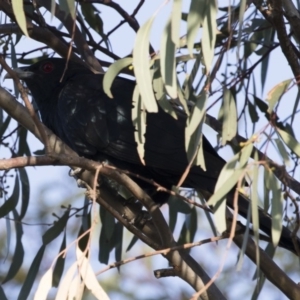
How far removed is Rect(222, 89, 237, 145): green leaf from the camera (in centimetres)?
253

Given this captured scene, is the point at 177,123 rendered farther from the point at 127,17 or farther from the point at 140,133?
the point at 140,133

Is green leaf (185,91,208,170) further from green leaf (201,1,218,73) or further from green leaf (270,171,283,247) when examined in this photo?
green leaf (270,171,283,247)

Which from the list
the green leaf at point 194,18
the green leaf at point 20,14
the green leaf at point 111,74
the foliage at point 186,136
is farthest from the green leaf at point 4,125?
the green leaf at point 194,18

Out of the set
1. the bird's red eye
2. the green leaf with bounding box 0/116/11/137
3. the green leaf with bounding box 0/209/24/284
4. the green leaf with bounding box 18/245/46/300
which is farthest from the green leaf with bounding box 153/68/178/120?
the bird's red eye

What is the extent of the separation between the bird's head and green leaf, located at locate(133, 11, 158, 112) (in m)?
2.21

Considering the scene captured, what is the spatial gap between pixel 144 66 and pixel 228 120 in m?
0.45

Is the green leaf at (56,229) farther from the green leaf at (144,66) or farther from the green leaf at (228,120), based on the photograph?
the green leaf at (144,66)

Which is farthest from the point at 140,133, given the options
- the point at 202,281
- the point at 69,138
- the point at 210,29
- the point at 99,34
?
the point at 99,34

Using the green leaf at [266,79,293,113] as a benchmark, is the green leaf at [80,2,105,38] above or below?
above

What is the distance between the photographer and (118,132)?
3975mm

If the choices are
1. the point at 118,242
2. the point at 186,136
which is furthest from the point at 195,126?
the point at 118,242

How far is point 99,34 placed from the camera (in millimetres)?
4426

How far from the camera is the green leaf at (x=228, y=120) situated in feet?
8.29

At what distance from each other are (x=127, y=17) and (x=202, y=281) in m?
1.57
